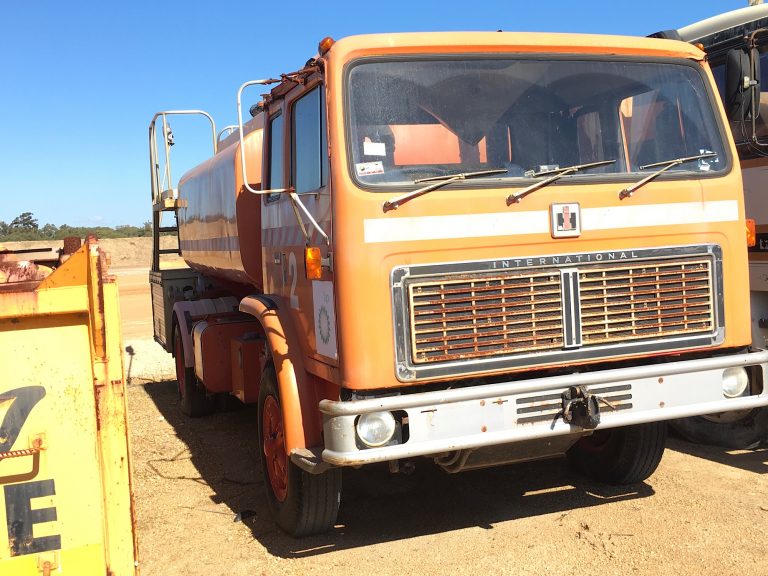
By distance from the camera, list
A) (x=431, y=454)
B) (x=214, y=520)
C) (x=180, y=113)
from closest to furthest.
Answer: (x=431, y=454)
(x=214, y=520)
(x=180, y=113)

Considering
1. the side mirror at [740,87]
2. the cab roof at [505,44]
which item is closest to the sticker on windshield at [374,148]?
the cab roof at [505,44]

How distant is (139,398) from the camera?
965cm

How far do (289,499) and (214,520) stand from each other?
32.2 inches

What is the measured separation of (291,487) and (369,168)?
1851 millimetres

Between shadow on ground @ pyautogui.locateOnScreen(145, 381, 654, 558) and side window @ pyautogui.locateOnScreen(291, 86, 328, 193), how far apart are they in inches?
80.7

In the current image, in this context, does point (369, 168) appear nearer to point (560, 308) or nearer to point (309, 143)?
point (309, 143)

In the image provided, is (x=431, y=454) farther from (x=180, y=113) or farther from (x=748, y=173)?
(x=180, y=113)

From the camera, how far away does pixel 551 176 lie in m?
4.43

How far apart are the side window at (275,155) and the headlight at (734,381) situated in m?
2.79

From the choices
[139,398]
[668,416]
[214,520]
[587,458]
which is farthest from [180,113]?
[668,416]

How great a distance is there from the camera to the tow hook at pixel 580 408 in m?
4.23

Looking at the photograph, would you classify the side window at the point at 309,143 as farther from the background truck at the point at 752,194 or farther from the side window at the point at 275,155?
the background truck at the point at 752,194

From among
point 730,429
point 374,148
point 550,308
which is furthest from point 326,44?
point 730,429

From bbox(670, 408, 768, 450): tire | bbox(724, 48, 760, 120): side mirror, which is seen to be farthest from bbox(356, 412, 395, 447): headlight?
bbox(670, 408, 768, 450): tire
